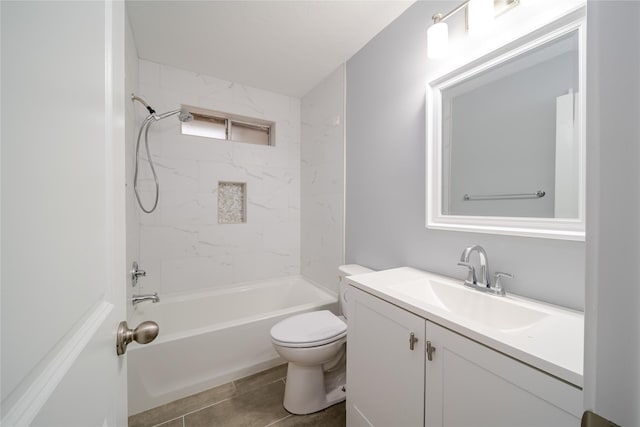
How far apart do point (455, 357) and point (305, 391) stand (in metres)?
Answer: 1.08

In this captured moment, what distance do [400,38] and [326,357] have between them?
2090mm

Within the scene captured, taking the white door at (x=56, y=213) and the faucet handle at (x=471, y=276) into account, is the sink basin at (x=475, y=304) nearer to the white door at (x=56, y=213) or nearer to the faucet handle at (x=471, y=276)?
the faucet handle at (x=471, y=276)

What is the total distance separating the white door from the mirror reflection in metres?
1.41

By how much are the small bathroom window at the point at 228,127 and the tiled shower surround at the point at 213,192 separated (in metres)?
0.09

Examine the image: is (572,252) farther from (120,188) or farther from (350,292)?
Result: (120,188)

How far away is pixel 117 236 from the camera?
56cm

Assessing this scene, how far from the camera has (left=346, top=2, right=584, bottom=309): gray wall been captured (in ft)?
3.20

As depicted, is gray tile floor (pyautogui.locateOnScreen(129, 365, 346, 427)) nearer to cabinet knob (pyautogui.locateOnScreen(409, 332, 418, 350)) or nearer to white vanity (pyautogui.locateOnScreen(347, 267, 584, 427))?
white vanity (pyautogui.locateOnScreen(347, 267, 584, 427))

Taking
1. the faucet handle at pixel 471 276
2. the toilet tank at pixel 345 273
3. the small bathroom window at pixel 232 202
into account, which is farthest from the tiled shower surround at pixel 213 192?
the faucet handle at pixel 471 276

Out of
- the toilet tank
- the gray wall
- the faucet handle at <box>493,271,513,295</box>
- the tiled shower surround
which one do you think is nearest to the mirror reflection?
the gray wall

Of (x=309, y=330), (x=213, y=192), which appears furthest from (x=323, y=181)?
(x=309, y=330)

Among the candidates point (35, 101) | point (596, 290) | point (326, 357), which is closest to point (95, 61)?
point (35, 101)

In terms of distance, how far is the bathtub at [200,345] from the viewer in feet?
4.95

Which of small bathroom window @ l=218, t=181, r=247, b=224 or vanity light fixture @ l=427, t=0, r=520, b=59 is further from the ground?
vanity light fixture @ l=427, t=0, r=520, b=59
